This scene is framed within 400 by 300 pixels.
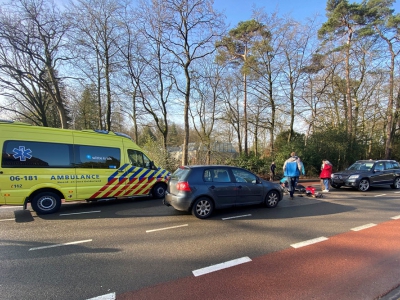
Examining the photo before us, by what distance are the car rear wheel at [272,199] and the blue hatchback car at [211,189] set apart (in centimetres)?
3

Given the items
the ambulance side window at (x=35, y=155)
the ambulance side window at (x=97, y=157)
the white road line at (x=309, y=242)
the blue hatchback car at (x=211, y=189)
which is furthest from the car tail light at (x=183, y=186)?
the ambulance side window at (x=35, y=155)

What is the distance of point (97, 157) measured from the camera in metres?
7.69

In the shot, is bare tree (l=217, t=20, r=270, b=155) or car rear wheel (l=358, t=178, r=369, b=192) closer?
car rear wheel (l=358, t=178, r=369, b=192)

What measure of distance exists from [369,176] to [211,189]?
30.9 ft

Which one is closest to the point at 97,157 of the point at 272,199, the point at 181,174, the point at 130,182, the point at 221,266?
the point at 130,182

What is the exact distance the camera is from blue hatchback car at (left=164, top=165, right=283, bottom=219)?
6.04 meters

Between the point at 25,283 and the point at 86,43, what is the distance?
17.6 meters

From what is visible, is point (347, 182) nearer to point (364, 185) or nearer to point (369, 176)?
point (364, 185)

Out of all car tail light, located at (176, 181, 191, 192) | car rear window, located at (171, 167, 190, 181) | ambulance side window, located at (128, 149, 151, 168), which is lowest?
car tail light, located at (176, 181, 191, 192)

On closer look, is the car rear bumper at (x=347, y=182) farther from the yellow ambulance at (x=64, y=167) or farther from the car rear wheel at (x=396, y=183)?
the yellow ambulance at (x=64, y=167)

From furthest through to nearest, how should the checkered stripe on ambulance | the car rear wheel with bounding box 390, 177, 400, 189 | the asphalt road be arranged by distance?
the car rear wheel with bounding box 390, 177, 400, 189
the checkered stripe on ambulance
the asphalt road

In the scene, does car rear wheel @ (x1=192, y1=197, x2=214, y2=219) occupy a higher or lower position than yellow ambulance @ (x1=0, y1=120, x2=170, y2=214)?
lower

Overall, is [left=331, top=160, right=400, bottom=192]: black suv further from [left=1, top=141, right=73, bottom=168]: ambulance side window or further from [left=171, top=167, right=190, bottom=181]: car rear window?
[left=1, top=141, right=73, bottom=168]: ambulance side window

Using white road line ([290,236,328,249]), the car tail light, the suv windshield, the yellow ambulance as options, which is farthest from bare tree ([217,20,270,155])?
white road line ([290,236,328,249])
